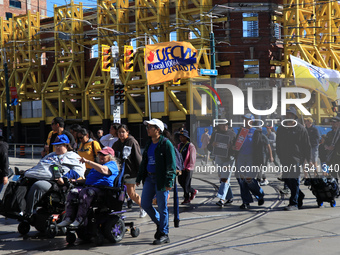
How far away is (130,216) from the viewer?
9.72m

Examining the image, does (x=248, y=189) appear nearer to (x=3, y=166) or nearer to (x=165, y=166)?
(x=165, y=166)

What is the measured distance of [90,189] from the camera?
712 centimetres

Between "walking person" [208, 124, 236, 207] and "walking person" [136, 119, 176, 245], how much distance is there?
342cm

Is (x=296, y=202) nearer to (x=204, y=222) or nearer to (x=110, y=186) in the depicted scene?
(x=204, y=222)

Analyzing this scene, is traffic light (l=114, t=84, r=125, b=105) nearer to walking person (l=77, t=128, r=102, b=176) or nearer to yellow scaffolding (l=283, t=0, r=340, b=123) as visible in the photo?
walking person (l=77, t=128, r=102, b=176)

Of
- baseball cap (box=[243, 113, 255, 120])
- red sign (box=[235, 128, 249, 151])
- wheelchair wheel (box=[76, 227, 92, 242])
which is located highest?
baseball cap (box=[243, 113, 255, 120])

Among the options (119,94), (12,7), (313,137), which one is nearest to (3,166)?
(313,137)

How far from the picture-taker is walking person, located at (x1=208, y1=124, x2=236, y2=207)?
10625 millimetres

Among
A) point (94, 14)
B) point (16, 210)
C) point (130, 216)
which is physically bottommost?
point (130, 216)

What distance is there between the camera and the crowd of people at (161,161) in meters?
7.15

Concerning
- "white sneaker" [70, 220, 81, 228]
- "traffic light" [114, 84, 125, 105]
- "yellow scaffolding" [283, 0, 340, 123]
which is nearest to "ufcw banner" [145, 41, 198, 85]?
"traffic light" [114, 84, 125, 105]

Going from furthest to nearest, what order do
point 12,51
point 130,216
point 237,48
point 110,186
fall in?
point 12,51, point 237,48, point 130,216, point 110,186

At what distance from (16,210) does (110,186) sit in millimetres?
1396

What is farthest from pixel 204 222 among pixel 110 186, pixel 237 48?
pixel 237 48
